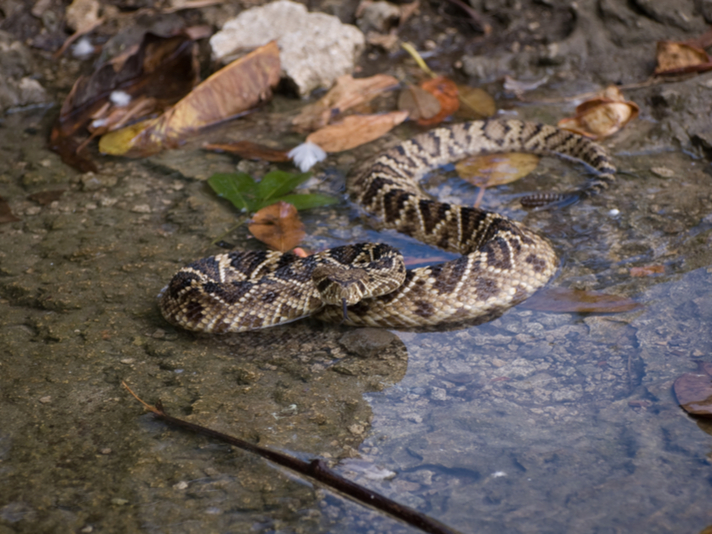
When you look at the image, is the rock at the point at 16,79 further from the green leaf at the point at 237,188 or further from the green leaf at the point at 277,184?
the green leaf at the point at 277,184

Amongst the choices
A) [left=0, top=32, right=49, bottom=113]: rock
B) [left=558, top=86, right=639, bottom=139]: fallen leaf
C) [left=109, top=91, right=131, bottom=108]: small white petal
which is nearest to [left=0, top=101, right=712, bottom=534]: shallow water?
[left=558, top=86, right=639, bottom=139]: fallen leaf

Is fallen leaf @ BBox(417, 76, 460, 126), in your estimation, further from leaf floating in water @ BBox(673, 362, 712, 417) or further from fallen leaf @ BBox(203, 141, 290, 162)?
leaf floating in water @ BBox(673, 362, 712, 417)

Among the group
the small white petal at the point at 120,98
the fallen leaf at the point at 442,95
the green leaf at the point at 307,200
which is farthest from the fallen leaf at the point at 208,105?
the green leaf at the point at 307,200

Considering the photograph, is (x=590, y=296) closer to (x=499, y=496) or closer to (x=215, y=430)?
(x=499, y=496)

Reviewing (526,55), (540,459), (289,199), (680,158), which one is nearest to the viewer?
(540,459)

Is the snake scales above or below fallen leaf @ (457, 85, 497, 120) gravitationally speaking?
Result: below

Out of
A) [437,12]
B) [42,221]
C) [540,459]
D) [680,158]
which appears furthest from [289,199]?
[437,12]
